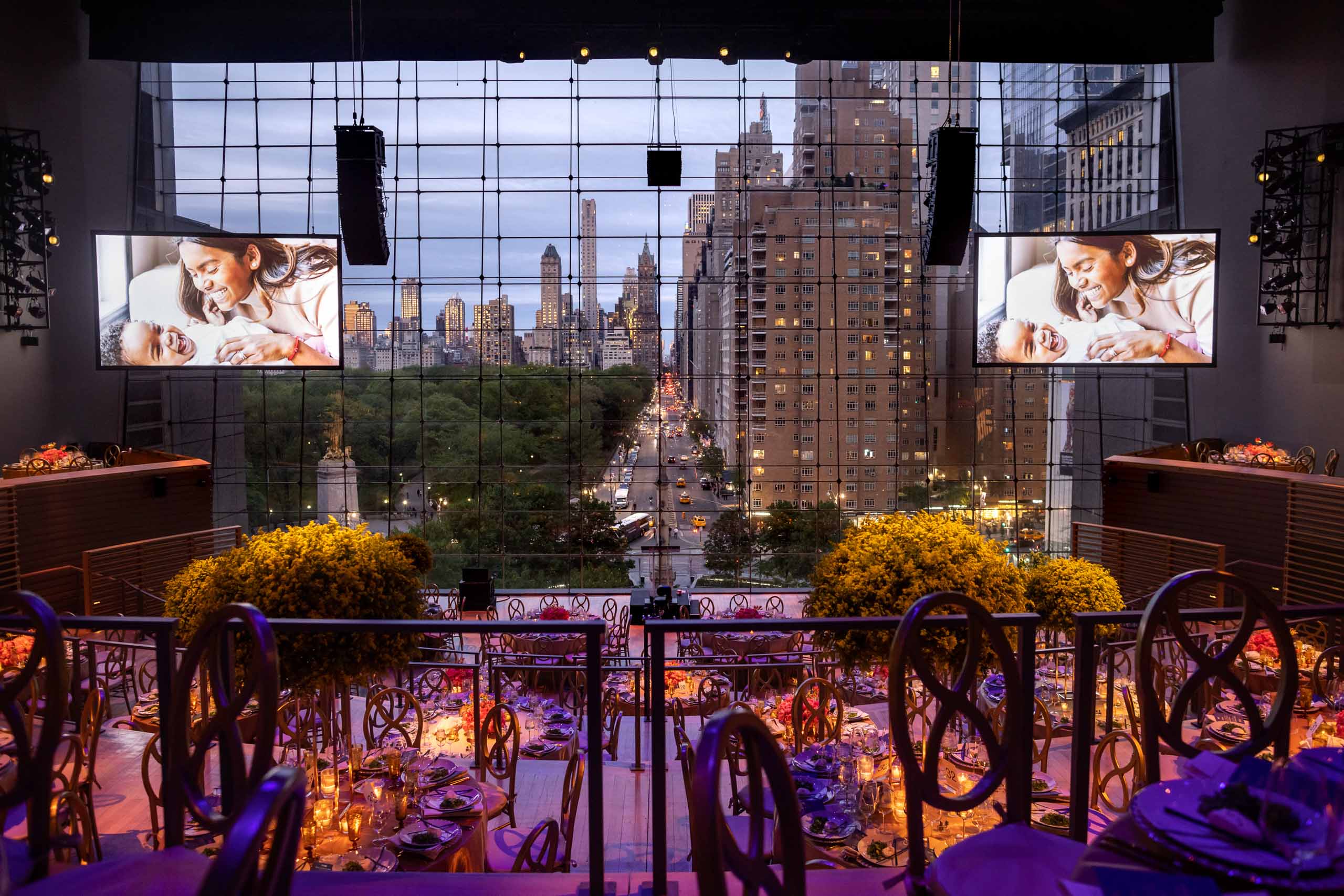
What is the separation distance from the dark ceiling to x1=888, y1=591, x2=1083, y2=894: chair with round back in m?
8.55

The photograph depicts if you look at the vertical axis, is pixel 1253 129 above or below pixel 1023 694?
above

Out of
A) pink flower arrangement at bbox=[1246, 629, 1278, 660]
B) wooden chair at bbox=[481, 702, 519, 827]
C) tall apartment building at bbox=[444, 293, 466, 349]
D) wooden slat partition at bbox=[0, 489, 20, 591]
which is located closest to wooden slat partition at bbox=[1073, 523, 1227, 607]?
pink flower arrangement at bbox=[1246, 629, 1278, 660]

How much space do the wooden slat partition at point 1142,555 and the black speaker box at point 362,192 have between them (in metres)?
7.99

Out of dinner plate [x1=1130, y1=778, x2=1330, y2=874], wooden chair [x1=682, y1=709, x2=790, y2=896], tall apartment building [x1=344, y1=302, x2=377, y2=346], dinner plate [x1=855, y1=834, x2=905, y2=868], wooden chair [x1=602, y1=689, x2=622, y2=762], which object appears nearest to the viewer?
wooden chair [x1=682, y1=709, x2=790, y2=896]

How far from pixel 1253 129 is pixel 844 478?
6.60 metres

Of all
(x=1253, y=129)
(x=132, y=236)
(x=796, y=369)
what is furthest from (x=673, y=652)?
(x=1253, y=129)

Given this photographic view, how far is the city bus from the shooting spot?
13.0 meters

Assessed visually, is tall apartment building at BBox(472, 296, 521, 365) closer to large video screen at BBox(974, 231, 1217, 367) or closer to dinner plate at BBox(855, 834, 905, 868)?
large video screen at BBox(974, 231, 1217, 367)

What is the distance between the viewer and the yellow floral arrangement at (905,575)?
348 centimetres

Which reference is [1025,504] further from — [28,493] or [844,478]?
[28,493]

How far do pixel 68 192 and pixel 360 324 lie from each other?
12.5 ft

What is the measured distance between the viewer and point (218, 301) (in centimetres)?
988

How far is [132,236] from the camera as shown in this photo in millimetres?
9656

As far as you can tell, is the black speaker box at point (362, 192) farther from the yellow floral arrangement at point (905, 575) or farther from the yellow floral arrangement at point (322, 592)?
the yellow floral arrangement at point (905, 575)
